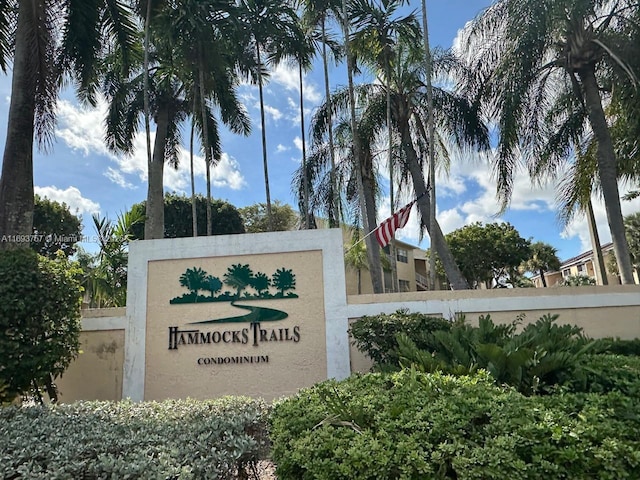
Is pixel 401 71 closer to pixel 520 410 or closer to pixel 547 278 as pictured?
pixel 520 410

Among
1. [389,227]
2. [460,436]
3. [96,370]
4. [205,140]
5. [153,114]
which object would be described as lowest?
[96,370]

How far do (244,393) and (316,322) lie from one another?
176cm

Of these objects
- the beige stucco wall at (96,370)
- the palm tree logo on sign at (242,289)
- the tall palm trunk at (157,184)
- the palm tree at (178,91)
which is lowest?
the beige stucco wall at (96,370)

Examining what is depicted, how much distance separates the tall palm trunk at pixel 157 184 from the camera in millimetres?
16256

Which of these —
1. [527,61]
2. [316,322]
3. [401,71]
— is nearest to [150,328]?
[316,322]

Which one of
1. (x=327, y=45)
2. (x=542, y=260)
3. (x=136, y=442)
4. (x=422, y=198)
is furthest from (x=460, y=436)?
(x=542, y=260)

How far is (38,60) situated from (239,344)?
22.4 feet

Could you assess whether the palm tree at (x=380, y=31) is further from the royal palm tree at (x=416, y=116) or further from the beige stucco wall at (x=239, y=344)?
the beige stucco wall at (x=239, y=344)

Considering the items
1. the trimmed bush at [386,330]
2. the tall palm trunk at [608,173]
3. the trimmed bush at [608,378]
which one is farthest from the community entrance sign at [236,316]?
the tall palm trunk at [608,173]

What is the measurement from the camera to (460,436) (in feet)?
9.05

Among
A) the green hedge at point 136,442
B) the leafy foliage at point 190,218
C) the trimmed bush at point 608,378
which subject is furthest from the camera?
the leafy foliage at point 190,218

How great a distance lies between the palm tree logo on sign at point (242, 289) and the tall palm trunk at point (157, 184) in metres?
8.52

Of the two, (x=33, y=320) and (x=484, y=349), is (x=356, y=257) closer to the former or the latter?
(x=33, y=320)

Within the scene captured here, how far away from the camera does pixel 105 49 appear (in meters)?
10.8
